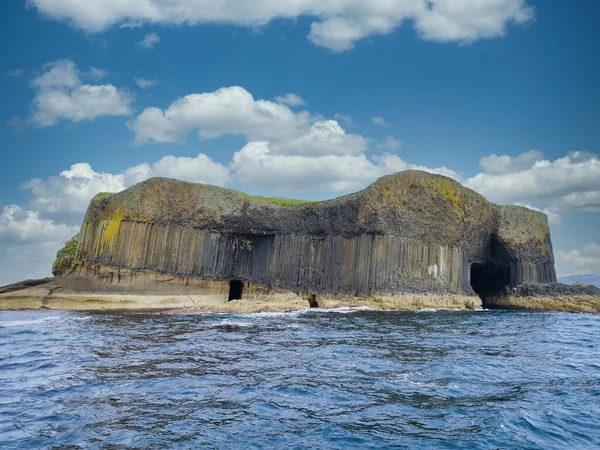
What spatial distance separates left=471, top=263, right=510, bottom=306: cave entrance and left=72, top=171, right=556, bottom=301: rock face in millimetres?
1700

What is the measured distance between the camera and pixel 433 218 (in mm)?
48656

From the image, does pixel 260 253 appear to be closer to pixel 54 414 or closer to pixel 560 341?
pixel 560 341

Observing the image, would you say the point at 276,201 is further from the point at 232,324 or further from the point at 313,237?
the point at 232,324

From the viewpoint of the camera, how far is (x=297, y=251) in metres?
50.1

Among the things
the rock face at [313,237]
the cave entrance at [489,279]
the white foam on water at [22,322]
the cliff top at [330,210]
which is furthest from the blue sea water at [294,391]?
the cave entrance at [489,279]

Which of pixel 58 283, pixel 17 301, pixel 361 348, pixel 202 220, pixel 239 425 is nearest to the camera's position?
pixel 239 425

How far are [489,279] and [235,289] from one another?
30867mm

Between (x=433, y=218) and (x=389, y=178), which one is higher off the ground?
(x=389, y=178)

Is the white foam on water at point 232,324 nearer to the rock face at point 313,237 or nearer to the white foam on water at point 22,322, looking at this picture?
the white foam on water at point 22,322

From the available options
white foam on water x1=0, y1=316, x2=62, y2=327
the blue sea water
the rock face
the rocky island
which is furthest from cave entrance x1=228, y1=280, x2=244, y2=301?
the blue sea water

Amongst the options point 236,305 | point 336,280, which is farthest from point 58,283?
point 336,280

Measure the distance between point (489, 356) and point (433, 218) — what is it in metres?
30.6

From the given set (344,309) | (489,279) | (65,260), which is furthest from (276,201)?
(489,279)

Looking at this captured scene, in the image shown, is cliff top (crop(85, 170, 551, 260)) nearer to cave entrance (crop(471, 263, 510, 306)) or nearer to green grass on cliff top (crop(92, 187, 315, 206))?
green grass on cliff top (crop(92, 187, 315, 206))
